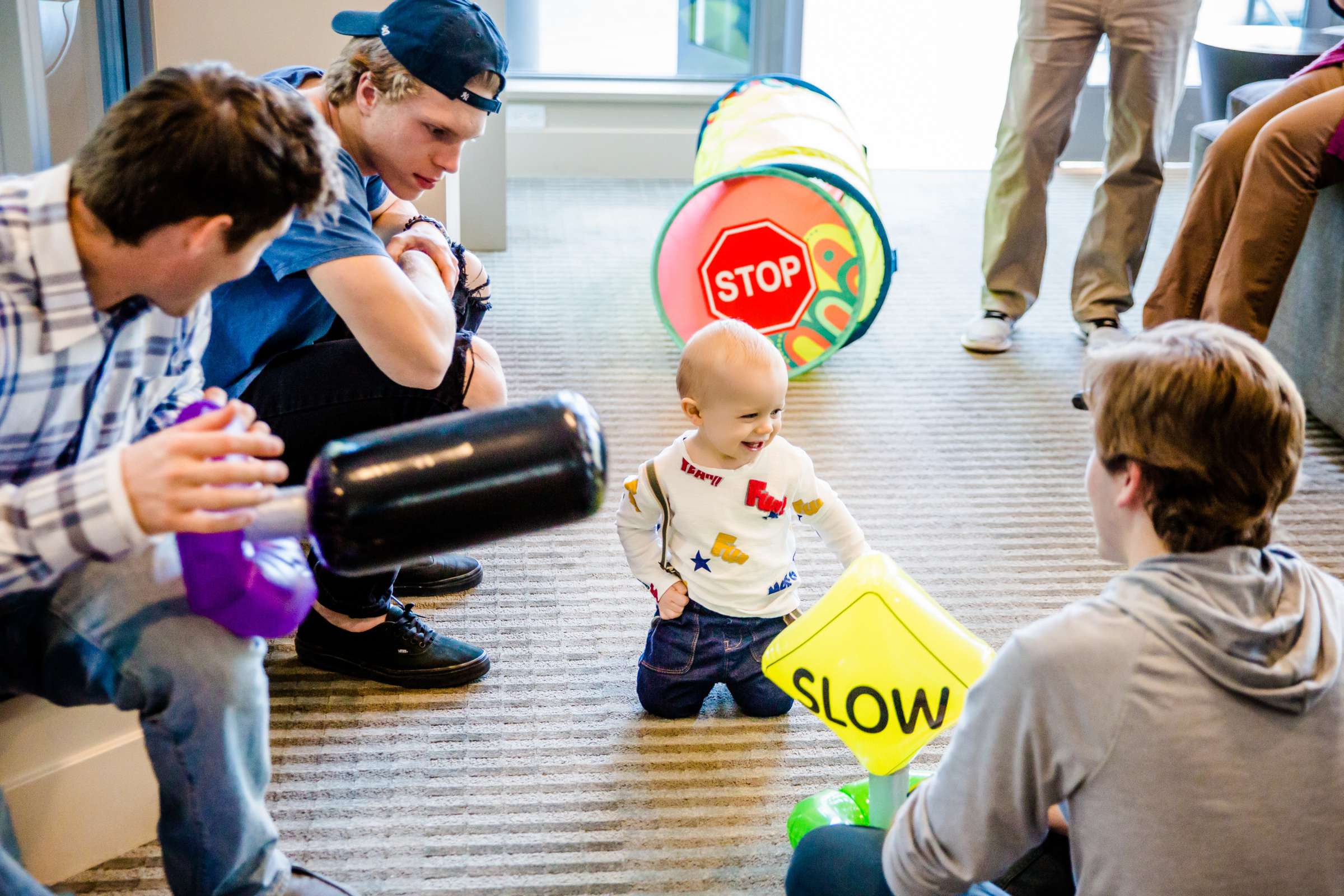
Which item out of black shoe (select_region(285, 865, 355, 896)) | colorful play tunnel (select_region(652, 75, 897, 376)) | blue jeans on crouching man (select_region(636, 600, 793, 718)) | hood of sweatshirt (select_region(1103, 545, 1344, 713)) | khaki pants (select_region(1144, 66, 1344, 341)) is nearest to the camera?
hood of sweatshirt (select_region(1103, 545, 1344, 713))

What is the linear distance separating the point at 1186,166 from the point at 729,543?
3.63 meters

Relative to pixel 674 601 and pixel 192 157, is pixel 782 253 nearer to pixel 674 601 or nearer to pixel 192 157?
pixel 674 601

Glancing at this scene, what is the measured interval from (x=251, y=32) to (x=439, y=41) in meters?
1.55

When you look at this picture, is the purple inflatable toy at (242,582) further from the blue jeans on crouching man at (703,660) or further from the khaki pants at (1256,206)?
the khaki pants at (1256,206)

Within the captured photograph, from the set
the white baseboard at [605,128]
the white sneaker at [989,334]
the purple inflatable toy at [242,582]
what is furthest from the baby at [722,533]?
the white baseboard at [605,128]

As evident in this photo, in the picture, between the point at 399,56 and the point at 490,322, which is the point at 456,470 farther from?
the point at 490,322

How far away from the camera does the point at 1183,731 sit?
2.90ft

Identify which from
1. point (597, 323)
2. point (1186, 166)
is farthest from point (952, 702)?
point (1186, 166)

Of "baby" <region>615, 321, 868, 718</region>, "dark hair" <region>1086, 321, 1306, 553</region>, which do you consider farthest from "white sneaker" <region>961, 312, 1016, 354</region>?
"dark hair" <region>1086, 321, 1306, 553</region>

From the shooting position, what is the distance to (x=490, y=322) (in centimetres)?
308

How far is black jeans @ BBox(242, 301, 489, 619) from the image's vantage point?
1.60 meters

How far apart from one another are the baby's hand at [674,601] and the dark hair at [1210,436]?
0.78m

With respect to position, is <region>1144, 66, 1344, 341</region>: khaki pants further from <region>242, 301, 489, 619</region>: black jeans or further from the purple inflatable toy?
the purple inflatable toy

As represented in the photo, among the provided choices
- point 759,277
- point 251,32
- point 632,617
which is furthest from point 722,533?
point 251,32
